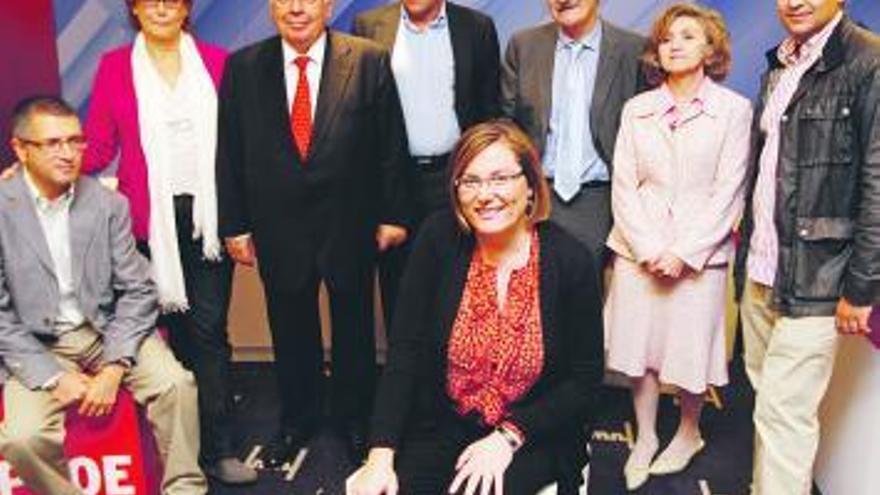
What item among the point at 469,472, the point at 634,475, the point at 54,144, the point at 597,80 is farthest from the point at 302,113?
the point at 634,475

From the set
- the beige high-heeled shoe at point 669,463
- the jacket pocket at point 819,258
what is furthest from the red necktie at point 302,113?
the beige high-heeled shoe at point 669,463

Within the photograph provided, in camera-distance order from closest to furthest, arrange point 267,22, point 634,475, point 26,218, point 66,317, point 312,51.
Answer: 1. point 26,218
2. point 66,317
3. point 312,51
4. point 634,475
5. point 267,22

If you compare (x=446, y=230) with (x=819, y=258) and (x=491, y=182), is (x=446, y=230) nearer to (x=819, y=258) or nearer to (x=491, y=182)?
(x=491, y=182)

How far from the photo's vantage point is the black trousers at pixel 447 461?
2.21m

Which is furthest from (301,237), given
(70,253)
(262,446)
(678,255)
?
(678,255)

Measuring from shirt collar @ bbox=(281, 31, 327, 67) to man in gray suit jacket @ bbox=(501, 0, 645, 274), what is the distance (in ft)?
2.17

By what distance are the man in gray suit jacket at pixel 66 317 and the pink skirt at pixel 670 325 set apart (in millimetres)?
1371

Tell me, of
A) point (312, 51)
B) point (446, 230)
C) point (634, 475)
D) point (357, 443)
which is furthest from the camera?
point (357, 443)

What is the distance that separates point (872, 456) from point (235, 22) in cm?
300

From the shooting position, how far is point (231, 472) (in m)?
3.24

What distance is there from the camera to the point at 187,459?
294 centimetres

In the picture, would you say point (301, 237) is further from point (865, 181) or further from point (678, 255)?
point (865, 181)

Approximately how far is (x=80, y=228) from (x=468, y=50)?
4.40ft

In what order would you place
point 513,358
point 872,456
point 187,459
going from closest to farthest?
point 513,358 → point 872,456 → point 187,459
